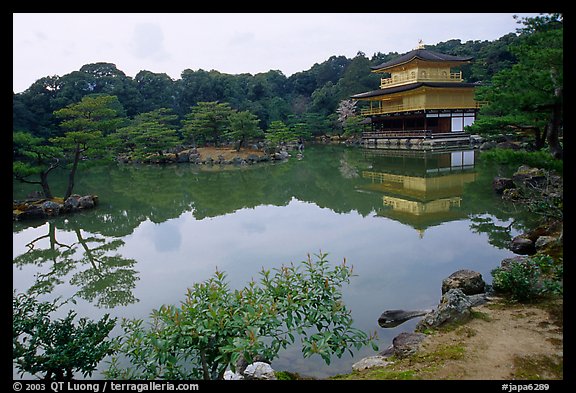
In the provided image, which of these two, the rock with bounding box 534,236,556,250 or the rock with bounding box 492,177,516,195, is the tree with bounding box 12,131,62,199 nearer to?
the rock with bounding box 534,236,556,250

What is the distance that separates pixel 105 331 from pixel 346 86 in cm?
3224

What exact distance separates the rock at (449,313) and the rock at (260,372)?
61.9 inches

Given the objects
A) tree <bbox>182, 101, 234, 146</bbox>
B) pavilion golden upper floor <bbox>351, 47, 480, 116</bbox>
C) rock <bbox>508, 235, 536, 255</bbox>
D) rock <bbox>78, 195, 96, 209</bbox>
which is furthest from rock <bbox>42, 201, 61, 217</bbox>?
pavilion golden upper floor <bbox>351, 47, 480, 116</bbox>

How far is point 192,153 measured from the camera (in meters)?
22.7

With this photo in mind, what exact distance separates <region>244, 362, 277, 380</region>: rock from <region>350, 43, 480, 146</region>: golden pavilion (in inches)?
778

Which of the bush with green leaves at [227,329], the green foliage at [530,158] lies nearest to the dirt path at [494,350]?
the bush with green leaves at [227,329]

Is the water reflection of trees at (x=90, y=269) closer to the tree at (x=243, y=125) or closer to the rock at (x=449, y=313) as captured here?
the rock at (x=449, y=313)

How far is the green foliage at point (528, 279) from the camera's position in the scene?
373 cm

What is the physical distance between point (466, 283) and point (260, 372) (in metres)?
2.68

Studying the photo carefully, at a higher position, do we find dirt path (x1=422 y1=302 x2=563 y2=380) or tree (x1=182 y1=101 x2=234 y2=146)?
tree (x1=182 y1=101 x2=234 y2=146)

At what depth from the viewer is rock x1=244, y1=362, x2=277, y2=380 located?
2807 millimetres

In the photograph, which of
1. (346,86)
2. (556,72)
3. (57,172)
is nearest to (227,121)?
(57,172)
